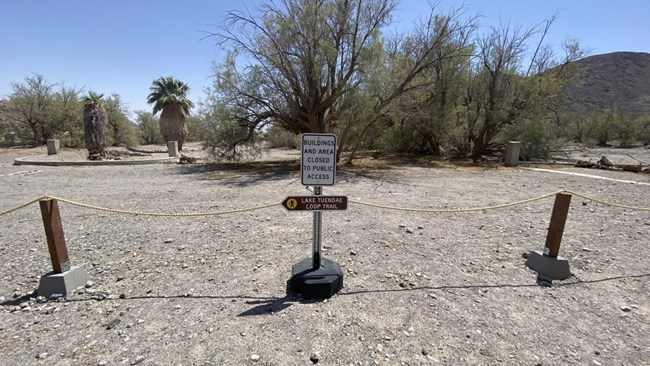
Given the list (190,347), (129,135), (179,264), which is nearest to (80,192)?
(179,264)

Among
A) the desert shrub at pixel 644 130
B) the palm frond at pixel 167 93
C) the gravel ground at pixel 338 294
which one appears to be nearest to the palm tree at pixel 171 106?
the palm frond at pixel 167 93

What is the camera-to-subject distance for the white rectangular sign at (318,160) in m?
2.93

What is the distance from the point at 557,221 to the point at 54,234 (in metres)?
5.38

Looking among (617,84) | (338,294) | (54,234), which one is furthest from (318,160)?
(617,84)

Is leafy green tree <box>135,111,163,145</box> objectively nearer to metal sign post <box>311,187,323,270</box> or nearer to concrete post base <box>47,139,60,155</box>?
concrete post base <box>47,139,60,155</box>

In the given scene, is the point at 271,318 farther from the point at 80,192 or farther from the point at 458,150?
the point at 458,150

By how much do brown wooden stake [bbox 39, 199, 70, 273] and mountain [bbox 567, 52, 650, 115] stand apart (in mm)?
56253

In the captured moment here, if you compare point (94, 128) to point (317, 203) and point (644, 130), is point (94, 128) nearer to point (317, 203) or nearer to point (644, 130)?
point (317, 203)

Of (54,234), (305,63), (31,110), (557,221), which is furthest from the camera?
(31,110)

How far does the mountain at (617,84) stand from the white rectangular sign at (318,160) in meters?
54.4

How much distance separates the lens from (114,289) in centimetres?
328

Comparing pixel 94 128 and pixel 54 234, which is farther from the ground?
pixel 94 128

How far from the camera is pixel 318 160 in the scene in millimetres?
2973

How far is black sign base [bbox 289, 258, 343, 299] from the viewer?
9.94 feet
